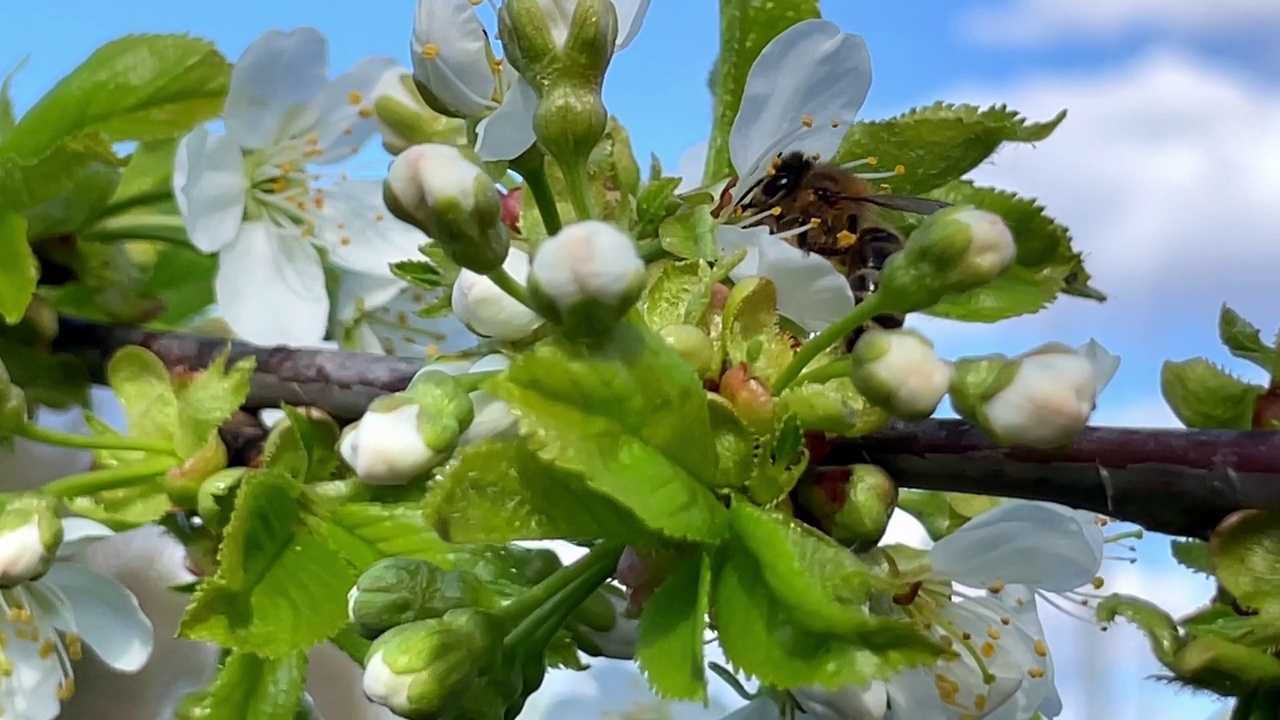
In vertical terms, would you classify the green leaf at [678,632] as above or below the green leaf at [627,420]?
below

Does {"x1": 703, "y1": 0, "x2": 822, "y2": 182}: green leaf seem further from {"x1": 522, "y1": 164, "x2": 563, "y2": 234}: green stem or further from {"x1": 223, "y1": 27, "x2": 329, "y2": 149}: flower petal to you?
{"x1": 223, "y1": 27, "x2": 329, "y2": 149}: flower petal

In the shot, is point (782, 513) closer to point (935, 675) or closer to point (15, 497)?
point (935, 675)

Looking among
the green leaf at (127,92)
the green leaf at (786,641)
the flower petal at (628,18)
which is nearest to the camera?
the green leaf at (786,641)

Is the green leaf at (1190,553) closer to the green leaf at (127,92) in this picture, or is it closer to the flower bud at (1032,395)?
the flower bud at (1032,395)

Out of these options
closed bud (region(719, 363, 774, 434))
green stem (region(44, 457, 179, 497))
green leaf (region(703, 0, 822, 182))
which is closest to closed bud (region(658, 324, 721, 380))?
closed bud (region(719, 363, 774, 434))

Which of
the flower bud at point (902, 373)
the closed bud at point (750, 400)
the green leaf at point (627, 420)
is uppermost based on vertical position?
the flower bud at point (902, 373)

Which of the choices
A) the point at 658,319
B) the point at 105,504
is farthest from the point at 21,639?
the point at 658,319

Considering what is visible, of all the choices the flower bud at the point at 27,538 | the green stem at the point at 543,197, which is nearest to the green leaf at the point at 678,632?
the green stem at the point at 543,197

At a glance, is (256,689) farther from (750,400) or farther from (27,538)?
(750,400)
